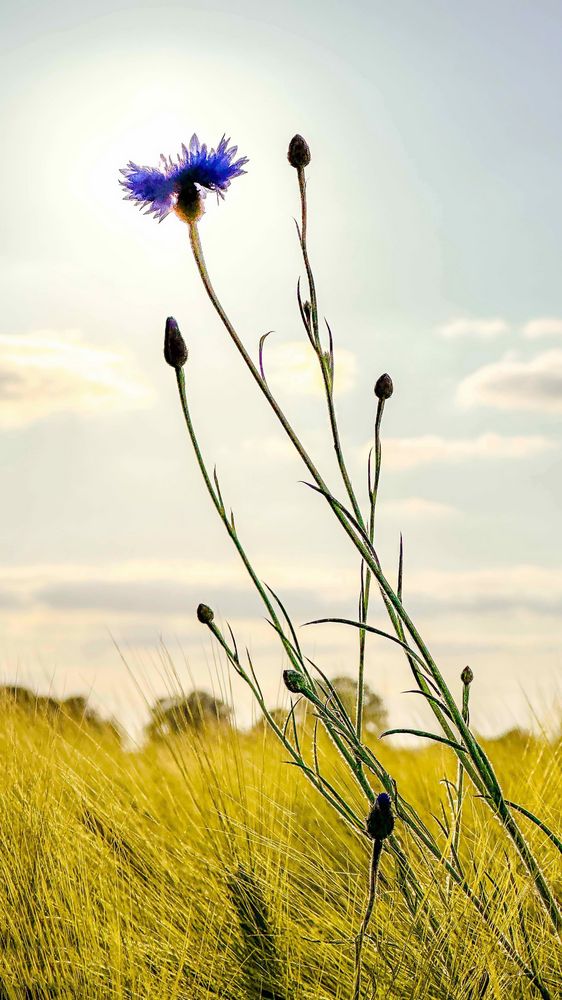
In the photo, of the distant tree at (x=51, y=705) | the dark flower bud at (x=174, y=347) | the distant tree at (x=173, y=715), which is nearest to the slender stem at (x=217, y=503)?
the dark flower bud at (x=174, y=347)

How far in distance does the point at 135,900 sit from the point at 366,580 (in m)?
0.84

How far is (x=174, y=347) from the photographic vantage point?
55.6 inches

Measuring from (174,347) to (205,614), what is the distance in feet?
1.31

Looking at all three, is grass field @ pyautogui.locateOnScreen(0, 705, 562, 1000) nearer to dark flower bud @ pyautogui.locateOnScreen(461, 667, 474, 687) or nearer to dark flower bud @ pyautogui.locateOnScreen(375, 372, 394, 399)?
dark flower bud @ pyautogui.locateOnScreen(461, 667, 474, 687)

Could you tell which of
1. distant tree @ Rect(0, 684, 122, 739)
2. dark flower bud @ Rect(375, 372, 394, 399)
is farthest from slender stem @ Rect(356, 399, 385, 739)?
distant tree @ Rect(0, 684, 122, 739)

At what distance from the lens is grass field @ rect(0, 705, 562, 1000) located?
5.11 ft

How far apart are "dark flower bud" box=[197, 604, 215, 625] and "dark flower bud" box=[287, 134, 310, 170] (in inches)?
26.3

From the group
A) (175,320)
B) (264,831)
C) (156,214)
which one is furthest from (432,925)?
(156,214)

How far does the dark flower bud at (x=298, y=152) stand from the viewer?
1.50m

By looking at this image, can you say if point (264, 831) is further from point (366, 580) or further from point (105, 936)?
point (366, 580)

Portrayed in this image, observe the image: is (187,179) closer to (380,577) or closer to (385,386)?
(385,386)

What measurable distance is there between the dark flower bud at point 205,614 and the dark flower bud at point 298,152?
668 millimetres

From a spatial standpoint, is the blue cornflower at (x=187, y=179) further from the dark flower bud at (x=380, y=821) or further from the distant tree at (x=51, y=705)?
the distant tree at (x=51, y=705)

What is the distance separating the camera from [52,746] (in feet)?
8.29
